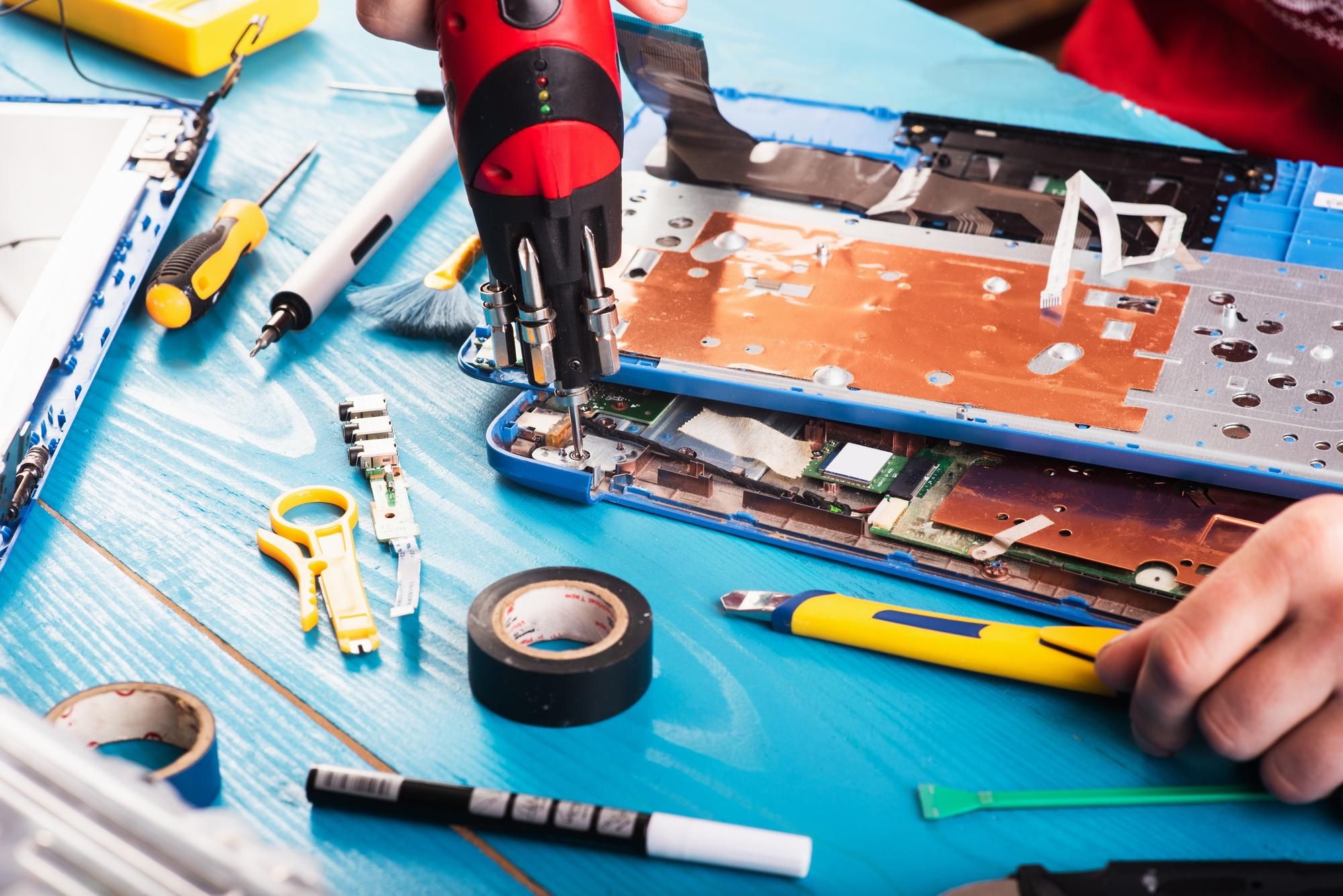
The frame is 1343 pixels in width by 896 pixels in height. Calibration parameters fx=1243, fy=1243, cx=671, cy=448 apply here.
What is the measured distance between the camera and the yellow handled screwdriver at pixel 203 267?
140 centimetres

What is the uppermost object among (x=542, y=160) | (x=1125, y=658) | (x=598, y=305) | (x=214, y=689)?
(x=542, y=160)

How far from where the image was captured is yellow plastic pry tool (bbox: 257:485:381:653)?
1047 millimetres

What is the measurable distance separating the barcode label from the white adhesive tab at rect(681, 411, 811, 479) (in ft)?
1.51

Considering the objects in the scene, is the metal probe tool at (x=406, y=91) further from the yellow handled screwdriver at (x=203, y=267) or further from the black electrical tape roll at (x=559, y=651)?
the black electrical tape roll at (x=559, y=651)

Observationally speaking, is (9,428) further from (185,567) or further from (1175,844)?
(1175,844)

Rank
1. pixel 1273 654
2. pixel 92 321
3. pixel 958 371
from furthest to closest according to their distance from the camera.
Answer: pixel 92 321 < pixel 958 371 < pixel 1273 654

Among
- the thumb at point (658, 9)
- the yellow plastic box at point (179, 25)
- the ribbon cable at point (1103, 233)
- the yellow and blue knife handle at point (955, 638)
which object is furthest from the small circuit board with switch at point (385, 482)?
the yellow plastic box at point (179, 25)

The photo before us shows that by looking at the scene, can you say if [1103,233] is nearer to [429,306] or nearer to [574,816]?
[429,306]

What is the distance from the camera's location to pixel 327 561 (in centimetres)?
111

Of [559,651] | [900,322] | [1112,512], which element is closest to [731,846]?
[559,651]

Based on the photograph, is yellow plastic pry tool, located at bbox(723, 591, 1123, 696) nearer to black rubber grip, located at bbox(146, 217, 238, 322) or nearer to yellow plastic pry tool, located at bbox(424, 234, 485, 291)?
yellow plastic pry tool, located at bbox(424, 234, 485, 291)

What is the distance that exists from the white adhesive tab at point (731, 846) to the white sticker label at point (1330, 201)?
3.48 ft

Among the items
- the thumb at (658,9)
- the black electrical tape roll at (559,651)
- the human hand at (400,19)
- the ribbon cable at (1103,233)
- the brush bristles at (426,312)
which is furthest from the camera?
the brush bristles at (426,312)

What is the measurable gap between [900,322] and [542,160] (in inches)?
17.7
